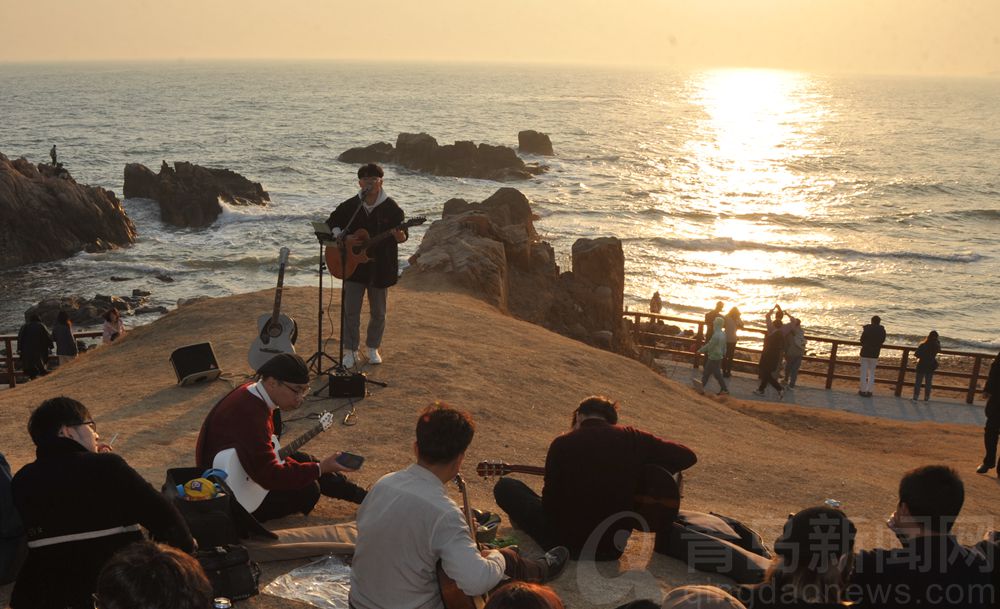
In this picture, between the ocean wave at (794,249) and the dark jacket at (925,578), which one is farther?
the ocean wave at (794,249)

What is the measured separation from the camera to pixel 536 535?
19.9ft

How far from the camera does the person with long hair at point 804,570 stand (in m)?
3.64

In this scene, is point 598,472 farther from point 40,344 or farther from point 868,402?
point 868,402

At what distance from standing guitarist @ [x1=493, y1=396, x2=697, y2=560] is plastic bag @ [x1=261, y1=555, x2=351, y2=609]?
1.33 meters

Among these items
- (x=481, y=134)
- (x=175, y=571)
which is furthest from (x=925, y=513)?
Answer: (x=481, y=134)

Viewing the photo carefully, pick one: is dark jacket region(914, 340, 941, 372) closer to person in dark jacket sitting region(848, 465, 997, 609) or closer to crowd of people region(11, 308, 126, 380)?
person in dark jacket sitting region(848, 465, 997, 609)

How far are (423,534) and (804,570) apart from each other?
62.4 inches

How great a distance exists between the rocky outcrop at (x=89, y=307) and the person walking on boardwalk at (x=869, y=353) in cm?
1936

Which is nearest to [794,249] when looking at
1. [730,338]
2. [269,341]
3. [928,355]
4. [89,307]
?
[928,355]

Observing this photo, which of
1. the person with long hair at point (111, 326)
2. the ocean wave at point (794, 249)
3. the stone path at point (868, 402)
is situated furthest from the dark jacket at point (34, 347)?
the ocean wave at point (794, 249)

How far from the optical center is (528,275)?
64.3 ft

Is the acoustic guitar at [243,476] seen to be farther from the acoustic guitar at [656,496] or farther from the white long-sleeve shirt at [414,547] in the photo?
the acoustic guitar at [656,496]

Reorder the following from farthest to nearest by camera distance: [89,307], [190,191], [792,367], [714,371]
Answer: [190,191] → [89,307] → [792,367] → [714,371]

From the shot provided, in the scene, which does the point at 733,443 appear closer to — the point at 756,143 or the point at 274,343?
the point at 274,343
